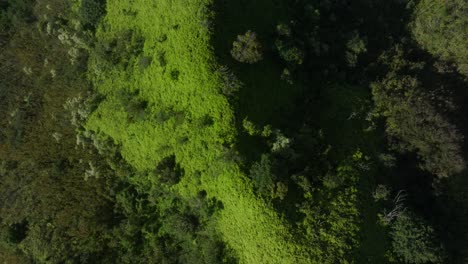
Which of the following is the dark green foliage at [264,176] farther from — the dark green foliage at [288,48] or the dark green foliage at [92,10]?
the dark green foliage at [92,10]

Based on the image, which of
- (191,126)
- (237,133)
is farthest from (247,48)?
(191,126)

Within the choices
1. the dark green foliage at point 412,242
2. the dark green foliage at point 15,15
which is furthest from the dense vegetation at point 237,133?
the dark green foliage at point 15,15

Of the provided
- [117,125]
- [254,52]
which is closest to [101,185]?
→ [117,125]

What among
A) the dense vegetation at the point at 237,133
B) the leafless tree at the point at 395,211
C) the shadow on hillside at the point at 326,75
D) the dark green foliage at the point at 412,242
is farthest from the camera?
the shadow on hillside at the point at 326,75

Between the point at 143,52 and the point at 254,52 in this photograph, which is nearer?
the point at 254,52

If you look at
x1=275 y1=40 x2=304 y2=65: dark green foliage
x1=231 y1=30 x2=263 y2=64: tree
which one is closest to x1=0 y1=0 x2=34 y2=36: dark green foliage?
x1=231 y1=30 x2=263 y2=64: tree

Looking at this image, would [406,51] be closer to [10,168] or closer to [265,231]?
[265,231]
